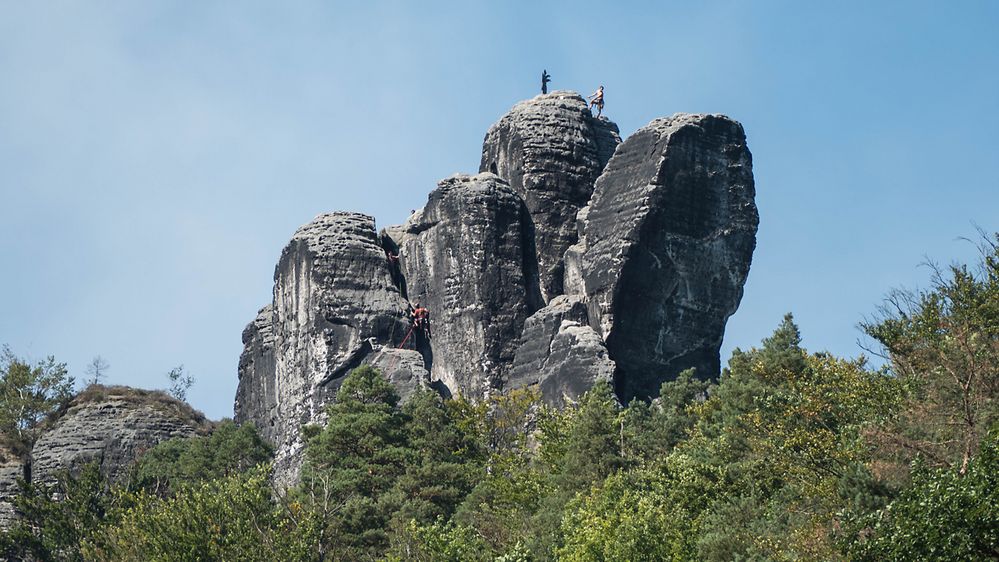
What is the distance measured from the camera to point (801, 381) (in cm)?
5441

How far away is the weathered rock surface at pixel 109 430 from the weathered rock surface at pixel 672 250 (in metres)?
Answer: 23.0

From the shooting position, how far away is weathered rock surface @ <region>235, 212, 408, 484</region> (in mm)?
81750

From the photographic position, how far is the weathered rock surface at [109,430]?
82.7 meters

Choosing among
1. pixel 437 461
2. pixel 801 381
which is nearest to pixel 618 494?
pixel 801 381

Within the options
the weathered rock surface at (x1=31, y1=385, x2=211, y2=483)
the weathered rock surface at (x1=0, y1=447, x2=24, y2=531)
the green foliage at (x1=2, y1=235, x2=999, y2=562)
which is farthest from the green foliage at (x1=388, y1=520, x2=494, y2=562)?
the weathered rock surface at (x1=31, y1=385, x2=211, y2=483)

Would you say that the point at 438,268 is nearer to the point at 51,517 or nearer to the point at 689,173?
the point at 689,173

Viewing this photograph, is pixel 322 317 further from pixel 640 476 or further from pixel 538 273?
pixel 640 476

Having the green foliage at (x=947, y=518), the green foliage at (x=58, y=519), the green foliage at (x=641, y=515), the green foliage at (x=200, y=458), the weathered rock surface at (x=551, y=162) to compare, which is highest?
the weathered rock surface at (x=551, y=162)

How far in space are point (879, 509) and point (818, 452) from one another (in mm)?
7859

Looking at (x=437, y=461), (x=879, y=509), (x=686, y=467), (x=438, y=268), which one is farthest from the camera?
(x=438, y=268)

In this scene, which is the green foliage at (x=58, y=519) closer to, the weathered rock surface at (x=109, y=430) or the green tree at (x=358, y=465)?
the weathered rock surface at (x=109, y=430)

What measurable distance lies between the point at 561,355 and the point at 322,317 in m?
12.7

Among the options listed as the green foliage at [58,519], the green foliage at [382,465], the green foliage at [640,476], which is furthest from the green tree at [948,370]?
the green foliage at [58,519]

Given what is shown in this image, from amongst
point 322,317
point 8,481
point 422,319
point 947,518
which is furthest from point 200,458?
point 947,518
